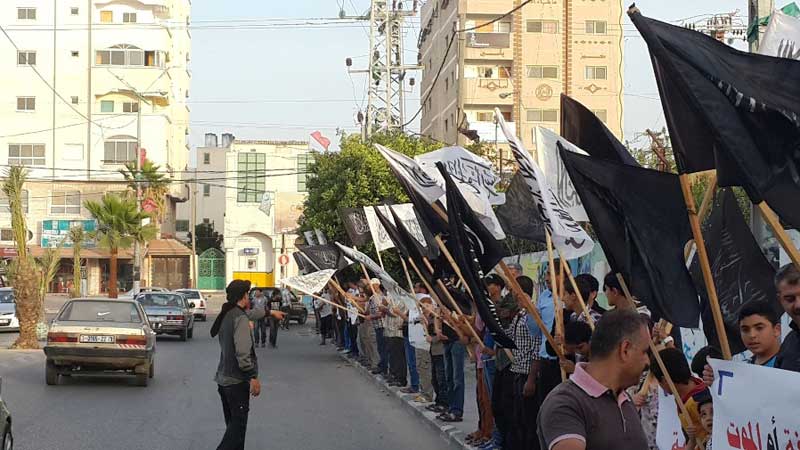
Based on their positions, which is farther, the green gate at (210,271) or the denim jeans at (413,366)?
the green gate at (210,271)

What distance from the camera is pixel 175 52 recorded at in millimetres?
82375

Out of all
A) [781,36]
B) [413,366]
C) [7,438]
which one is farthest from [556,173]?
[413,366]

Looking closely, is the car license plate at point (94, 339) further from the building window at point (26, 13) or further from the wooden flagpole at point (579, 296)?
the building window at point (26, 13)

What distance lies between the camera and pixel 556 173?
9.56 meters

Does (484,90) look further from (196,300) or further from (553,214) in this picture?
(553,214)

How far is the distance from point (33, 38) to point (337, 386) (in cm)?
6165

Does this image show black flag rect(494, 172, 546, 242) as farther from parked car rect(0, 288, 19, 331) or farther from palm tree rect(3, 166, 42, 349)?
parked car rect(0, 288, 19, 331)

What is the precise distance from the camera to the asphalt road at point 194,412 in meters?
13.6

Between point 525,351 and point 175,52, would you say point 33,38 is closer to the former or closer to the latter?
point 175,52

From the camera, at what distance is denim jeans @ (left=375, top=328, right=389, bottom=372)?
72.3 ft

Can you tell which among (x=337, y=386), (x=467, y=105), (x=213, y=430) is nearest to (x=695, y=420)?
(x=213, y=430)

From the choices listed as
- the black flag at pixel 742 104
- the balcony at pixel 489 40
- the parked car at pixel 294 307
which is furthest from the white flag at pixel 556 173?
the balcony at pixel 489 40

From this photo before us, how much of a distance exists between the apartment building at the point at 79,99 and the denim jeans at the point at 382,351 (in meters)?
53.6

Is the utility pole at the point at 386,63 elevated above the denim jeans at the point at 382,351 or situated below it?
above
